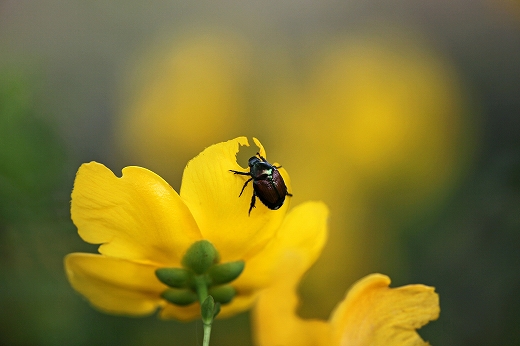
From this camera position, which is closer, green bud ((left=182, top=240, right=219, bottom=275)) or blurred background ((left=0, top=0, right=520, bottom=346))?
green bud ((left=182, top=240, right=219, bottom=275))

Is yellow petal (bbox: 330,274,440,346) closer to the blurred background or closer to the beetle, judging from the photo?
the beetle

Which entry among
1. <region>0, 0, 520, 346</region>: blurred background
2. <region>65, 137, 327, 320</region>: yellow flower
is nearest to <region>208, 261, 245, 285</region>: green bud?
<region>65, 137, 327, 320</region>: yellow flower

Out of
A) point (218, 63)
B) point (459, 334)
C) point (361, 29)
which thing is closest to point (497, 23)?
point (361, 29)

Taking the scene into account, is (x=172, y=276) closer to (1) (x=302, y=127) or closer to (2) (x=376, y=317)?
(2) (x=376, y=317)

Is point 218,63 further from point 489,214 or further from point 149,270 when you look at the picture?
point 149,270

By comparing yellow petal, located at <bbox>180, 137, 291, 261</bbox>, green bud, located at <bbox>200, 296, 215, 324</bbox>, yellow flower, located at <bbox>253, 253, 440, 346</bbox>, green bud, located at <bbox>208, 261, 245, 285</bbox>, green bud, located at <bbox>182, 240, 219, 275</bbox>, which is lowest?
yellow flower, located at <bbox>253, 253, 440, 346</bbox>

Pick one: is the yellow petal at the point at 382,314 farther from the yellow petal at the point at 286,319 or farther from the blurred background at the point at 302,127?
the blurred background at the point at 302,127

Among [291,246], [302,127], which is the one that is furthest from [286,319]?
[302,127]
